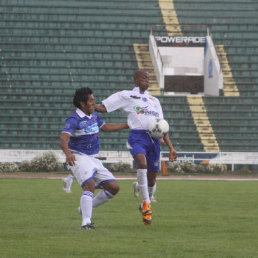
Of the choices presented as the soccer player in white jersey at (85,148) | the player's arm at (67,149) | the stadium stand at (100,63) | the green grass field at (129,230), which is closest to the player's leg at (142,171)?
the green grass field at (129,230)

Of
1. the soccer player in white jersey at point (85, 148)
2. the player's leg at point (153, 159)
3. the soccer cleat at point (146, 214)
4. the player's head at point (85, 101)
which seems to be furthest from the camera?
the player's leg at point (153, 159)

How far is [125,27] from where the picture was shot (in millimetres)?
40344

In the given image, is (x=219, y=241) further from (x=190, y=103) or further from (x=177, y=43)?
(x=177, y=43)

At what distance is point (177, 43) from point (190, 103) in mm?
4572

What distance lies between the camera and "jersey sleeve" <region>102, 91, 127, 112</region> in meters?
10.3

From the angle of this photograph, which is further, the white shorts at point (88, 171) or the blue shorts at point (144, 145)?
the blue shorts at point (144, 145)

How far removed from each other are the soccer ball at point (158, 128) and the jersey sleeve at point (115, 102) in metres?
0.56

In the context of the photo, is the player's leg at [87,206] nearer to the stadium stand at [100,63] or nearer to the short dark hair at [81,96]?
the short dark hair at [81,96]

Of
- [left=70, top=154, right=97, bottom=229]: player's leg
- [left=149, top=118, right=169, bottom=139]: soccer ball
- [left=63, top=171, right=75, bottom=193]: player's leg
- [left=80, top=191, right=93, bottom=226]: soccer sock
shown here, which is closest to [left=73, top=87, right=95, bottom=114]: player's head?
[left=70, top=154, right=97, bottom=229]: player's leg

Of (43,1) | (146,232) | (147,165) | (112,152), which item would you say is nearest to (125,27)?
(43,1)

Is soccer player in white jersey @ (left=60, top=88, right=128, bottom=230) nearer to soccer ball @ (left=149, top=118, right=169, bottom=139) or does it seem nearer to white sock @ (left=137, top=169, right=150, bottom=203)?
white sock @ (left=137, top=169, right=150, bottom=203)

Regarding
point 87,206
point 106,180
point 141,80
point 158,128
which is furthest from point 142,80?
point 87,206

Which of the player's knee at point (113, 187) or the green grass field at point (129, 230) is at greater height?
the player's knee at point (113, 187)

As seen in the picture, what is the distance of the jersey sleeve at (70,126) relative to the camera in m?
8.72
